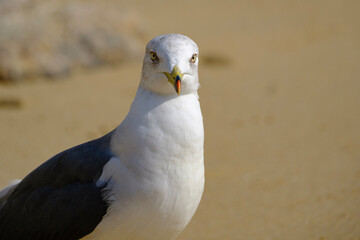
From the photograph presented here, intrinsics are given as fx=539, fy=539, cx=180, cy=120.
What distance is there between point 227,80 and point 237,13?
4.08 meters

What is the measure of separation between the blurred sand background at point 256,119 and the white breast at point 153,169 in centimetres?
122

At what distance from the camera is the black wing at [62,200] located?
3.04 metres

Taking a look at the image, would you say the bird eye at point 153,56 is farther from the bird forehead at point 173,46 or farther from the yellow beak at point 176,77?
the yellow beak at point 176,77

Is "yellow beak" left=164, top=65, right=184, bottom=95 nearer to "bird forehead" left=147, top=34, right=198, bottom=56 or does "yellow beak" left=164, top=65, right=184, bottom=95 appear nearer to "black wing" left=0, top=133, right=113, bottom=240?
"bird forehead" left=147, top=34, right=198, bottom=56

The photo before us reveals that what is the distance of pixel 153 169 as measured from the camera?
115 inches

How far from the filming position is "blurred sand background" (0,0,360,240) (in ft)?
14.6

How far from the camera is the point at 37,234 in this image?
10.3 ft

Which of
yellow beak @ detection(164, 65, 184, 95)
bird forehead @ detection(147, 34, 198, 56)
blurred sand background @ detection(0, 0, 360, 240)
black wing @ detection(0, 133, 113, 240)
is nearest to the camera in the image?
yellow beak @ detection(164, 65, 184, 95)

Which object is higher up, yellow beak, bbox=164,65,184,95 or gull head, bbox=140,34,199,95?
gull head, bbox=140,34,199,95

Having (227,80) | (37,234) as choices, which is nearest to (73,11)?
(227,80)

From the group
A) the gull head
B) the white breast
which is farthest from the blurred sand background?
the gull head

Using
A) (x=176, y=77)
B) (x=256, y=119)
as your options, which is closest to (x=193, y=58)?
(x=176, y=77)

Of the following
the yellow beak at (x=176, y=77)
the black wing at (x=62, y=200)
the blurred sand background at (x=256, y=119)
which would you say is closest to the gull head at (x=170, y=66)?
the yellow beak at (x=176, y=77)

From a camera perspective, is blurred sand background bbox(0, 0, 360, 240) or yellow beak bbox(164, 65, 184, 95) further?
blurred sand background bbox(0, 0, 360, 240)
